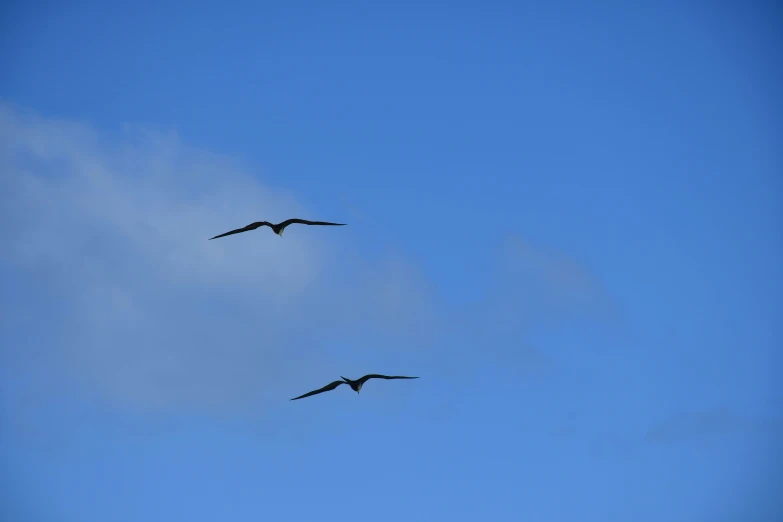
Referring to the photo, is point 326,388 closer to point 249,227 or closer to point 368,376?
point 368,376

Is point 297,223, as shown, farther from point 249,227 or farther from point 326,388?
point 326,388

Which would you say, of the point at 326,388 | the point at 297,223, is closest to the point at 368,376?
the point at 326,388

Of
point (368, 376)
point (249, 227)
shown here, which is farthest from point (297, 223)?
point (368, 376)

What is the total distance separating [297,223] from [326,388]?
17.6 m

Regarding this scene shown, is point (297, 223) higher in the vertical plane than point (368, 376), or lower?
higher

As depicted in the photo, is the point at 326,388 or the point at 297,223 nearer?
the point at 297,223

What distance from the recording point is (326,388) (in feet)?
317

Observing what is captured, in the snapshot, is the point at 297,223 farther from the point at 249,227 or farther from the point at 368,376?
the point at 368,376

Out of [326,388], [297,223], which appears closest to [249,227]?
[297,223]

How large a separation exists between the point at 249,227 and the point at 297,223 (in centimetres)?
532

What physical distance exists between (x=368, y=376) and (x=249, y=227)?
18.3 m

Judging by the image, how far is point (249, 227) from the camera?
92.6m

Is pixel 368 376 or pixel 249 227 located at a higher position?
pixel 249 227
